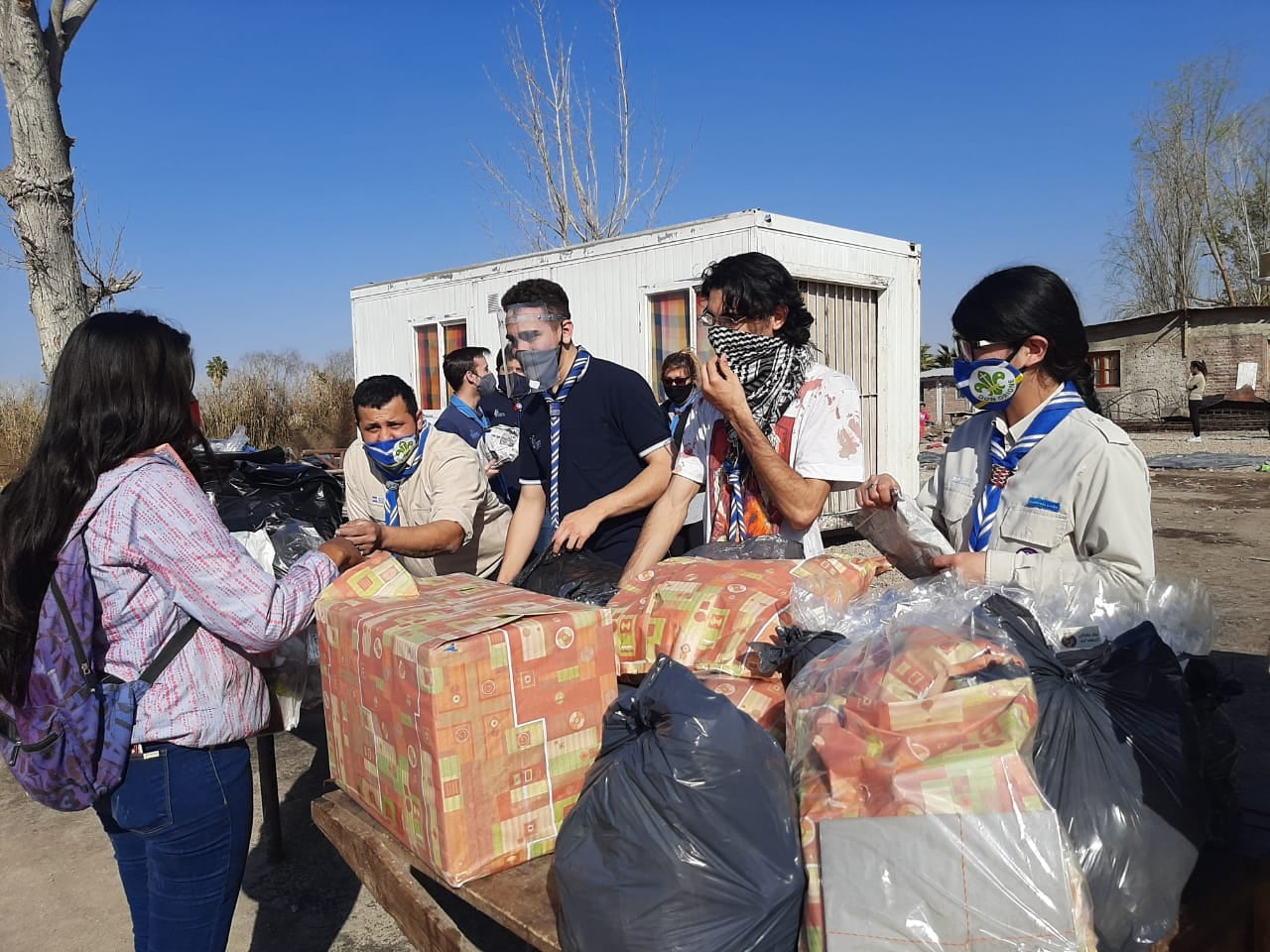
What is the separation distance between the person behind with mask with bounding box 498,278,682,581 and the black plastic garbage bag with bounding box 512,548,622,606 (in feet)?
1.16

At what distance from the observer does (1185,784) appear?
4.39ft

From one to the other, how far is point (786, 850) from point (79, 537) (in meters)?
1.43

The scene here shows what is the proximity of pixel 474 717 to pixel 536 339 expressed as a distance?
1.72 m

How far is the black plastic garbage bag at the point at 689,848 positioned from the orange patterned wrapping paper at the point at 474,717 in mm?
176

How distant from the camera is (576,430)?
296cm

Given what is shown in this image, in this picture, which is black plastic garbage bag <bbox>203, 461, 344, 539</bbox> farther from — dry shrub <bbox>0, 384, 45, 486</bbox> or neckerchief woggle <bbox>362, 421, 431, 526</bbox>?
dry shrub <bbox>0, 384, 45, 486</bbox>

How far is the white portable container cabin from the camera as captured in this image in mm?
7219

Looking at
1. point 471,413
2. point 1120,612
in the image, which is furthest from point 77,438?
point 471,413

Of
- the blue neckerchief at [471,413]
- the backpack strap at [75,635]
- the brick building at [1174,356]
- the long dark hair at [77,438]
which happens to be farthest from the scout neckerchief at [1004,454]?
the brick building at [1174,356]

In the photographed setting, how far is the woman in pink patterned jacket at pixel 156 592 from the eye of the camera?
170 cm

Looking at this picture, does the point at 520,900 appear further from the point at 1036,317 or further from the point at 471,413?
the point at 471,413

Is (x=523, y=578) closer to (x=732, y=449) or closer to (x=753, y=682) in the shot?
(x=732, y=449)

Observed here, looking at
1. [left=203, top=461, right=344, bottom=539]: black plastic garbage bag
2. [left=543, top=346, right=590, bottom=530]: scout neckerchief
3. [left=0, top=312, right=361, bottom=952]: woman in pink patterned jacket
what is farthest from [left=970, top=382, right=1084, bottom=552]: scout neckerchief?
[left=203, top=461, right=344, bottom=539]: black plastic garbage bag

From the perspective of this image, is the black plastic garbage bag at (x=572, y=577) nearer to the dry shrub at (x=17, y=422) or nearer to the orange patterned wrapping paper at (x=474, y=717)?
the orange patterned wrapping paper at (x=474, y=717)
